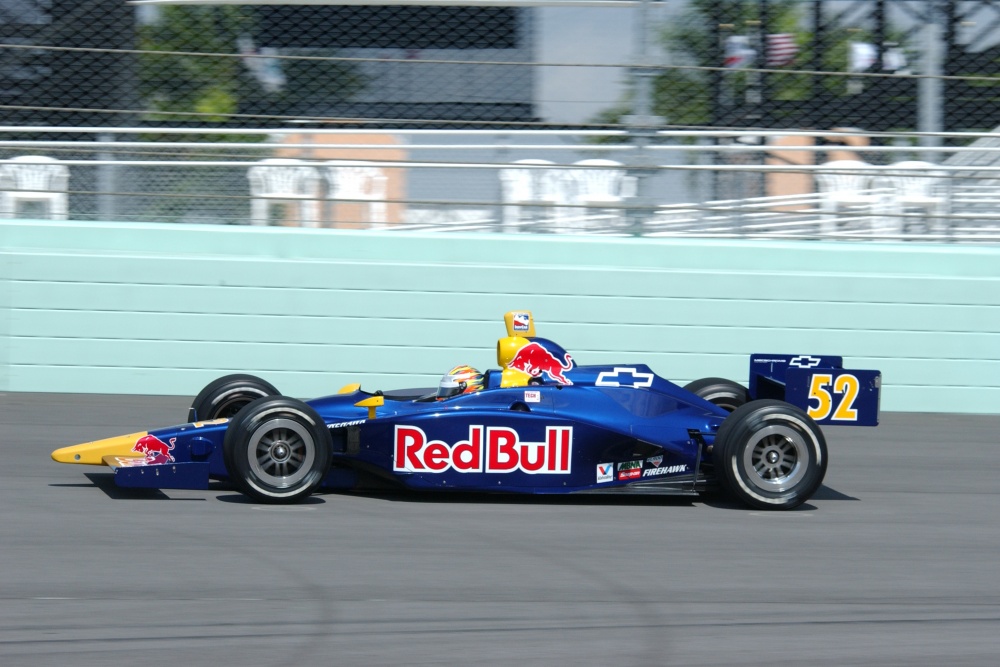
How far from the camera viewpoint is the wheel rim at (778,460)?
6.38m

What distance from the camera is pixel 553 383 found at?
6.68m

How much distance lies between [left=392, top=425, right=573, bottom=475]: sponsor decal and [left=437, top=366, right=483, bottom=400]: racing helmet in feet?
1.35

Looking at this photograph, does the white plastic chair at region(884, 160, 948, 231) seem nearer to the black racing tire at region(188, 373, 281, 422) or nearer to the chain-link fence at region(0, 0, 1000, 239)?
the chain-link fence at region(0, 0, 1000, 239)

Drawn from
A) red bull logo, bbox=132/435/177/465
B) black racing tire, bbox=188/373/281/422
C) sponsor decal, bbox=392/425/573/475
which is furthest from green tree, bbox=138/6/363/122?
sponsor decal, bbox=392/425/573/475

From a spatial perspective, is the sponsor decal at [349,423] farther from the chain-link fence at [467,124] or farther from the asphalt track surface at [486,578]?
the chain-link fence at [467,124]

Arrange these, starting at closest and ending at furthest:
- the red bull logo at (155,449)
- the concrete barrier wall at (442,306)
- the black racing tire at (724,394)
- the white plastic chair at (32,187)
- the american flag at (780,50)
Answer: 1. the red bull logo at (155,449)
2. the black racing tire at (724,394)
3. the concrete barrier wall at (442,306)
4. the white plastic chair at (32,187)
5. the american flag at (780,50)

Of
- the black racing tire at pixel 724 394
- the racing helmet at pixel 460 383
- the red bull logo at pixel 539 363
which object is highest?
the red bull logo at pixel 539 363

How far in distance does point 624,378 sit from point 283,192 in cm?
405

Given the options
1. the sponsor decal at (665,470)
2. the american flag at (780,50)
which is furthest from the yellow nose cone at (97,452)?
the american flag at (780,50)

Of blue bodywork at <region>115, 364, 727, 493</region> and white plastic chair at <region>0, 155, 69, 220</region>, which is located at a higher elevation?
white plastic chair at <region>0, 155, 69, 220</region>

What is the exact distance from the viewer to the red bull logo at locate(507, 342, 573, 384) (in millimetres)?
6781

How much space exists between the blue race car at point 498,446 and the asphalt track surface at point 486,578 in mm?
144

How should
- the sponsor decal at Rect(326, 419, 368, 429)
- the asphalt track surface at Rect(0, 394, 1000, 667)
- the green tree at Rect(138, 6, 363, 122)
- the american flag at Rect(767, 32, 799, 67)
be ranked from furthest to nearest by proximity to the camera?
the american flag at Rect(767, 32, 799, 67)
the green tree at Rect(138, 6, 363, 122)
the sponsor decal at Rect(326, 419, 368, 429)
the asphalt track surface at Rect(0, 394, 1000, 667)

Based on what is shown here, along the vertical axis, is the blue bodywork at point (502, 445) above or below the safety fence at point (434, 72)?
below
